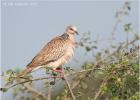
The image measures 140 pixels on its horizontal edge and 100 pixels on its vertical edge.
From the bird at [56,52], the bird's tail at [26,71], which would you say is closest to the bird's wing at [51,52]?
the bird at [56,52]

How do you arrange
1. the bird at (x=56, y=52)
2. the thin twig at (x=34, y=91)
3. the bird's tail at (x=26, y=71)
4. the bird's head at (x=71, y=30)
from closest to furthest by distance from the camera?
1. the bird's tail at (x=26, y=71)
2. the thin twig at (x=34, y=91)
3. the bird at (x=56, y=52)
4. the bird's head at (x=71, y=30)

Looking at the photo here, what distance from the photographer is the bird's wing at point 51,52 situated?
27.5 feet

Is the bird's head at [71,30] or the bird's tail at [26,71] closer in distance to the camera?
the bird's tail at [26,71]

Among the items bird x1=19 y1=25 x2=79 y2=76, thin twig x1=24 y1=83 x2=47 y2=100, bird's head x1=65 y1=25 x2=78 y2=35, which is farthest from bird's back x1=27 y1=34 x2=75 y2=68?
thin twig x1=24 y1=83 x2=47 y2=100

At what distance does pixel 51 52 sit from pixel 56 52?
7cm

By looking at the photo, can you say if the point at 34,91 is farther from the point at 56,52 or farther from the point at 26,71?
the point at 56,52

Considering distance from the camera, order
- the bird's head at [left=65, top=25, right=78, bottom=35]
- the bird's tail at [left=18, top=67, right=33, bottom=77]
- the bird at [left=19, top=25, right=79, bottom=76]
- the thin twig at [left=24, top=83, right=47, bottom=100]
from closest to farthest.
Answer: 1. the bird's tail at [left=18, top=67, right=33, bottom=77]
2. the thin twig at [left=24, top=83, right=47, bottom=100]
3. the bird at [left=19, top=25, right=79, bottom=76]
4. the bird's head at [left=65, top=25, right=78, bottom=35]

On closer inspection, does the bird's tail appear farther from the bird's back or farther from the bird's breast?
the bird's breast

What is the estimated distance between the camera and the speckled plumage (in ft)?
27.5

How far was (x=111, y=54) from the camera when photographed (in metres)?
8.34

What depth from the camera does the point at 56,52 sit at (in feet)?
28.2

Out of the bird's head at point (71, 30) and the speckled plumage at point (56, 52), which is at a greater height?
the bird's head at point (71, 30)

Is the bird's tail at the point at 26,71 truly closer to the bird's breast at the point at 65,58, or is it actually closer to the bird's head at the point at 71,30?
the bird's breast at the point at 65,58

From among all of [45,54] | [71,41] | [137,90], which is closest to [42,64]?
[45,54]
